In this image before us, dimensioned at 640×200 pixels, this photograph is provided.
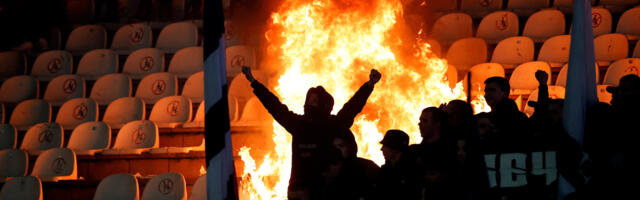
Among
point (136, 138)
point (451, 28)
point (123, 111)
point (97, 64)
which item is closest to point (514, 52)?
point (451, 28)

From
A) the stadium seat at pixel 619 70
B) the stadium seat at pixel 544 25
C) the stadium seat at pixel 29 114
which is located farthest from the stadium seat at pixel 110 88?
the stadium seat at pixel 619 70

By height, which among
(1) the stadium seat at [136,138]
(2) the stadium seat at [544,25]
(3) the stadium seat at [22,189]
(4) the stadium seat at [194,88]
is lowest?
(3) the stadium seat at [22,189]

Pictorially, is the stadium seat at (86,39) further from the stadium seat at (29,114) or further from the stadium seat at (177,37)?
the stadium seat at (29,114)

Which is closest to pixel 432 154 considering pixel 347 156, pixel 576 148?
pixel 347 156

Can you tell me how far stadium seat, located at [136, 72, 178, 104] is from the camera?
9.16m

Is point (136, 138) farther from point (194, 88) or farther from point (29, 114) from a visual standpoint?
point (29, 114)

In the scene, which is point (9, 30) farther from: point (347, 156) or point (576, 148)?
point (576, 148)

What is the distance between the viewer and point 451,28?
9.73 meters

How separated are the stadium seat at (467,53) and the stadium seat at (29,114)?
5.35 meters

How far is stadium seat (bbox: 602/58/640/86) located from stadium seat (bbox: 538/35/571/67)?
2.75 feet

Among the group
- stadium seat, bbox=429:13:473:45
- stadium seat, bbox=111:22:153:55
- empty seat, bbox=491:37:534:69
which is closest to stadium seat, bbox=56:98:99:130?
stadium seat, bbox=111:22:153:55

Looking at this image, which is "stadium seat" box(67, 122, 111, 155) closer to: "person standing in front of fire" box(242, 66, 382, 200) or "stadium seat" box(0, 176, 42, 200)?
"stadium seat" box(0, 176, 42, 200)

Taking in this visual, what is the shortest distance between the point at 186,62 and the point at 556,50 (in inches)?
197

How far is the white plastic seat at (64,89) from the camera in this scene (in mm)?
9531
